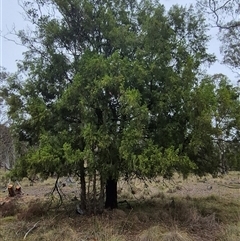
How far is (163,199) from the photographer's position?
555 inches

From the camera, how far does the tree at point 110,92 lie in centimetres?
927

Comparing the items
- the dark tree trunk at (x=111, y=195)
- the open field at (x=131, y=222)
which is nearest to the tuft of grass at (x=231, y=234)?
the open field at (x=131, y=222)

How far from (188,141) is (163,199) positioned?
4.92 meters

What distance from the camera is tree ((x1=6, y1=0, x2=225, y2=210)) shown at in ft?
30.4

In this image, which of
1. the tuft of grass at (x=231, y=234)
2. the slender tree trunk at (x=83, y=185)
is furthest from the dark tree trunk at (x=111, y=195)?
the tuft of grass at (x=231, y=234)

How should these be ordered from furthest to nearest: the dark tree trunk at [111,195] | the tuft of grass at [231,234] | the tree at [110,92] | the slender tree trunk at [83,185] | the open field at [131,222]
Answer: the dark tree trunk at [111,195] → the slender tree trunk at [83,185] → the tree at [110,92] → the open field at [131,222] → the tuft of grass at [231,234]

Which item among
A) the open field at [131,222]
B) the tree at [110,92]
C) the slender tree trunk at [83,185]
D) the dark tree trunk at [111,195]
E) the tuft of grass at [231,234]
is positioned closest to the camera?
the tuft of grass at [231,234]

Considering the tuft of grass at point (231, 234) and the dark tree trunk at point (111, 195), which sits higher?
the dark tree trunk at point (111, 195)

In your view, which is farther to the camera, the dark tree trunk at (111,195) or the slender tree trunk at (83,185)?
the dark tree trunk at (111,195)

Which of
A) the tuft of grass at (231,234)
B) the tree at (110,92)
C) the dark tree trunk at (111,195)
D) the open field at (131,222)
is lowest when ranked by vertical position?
the tuft of grass at (231,234)

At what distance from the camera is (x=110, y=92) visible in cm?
969

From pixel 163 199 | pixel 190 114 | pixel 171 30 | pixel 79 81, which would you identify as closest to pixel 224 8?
pixel 171 30

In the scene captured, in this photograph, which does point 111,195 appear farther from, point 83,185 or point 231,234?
point 231,234

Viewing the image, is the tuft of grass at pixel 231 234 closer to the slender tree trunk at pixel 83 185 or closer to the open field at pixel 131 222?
the open field at pixel 131 222
